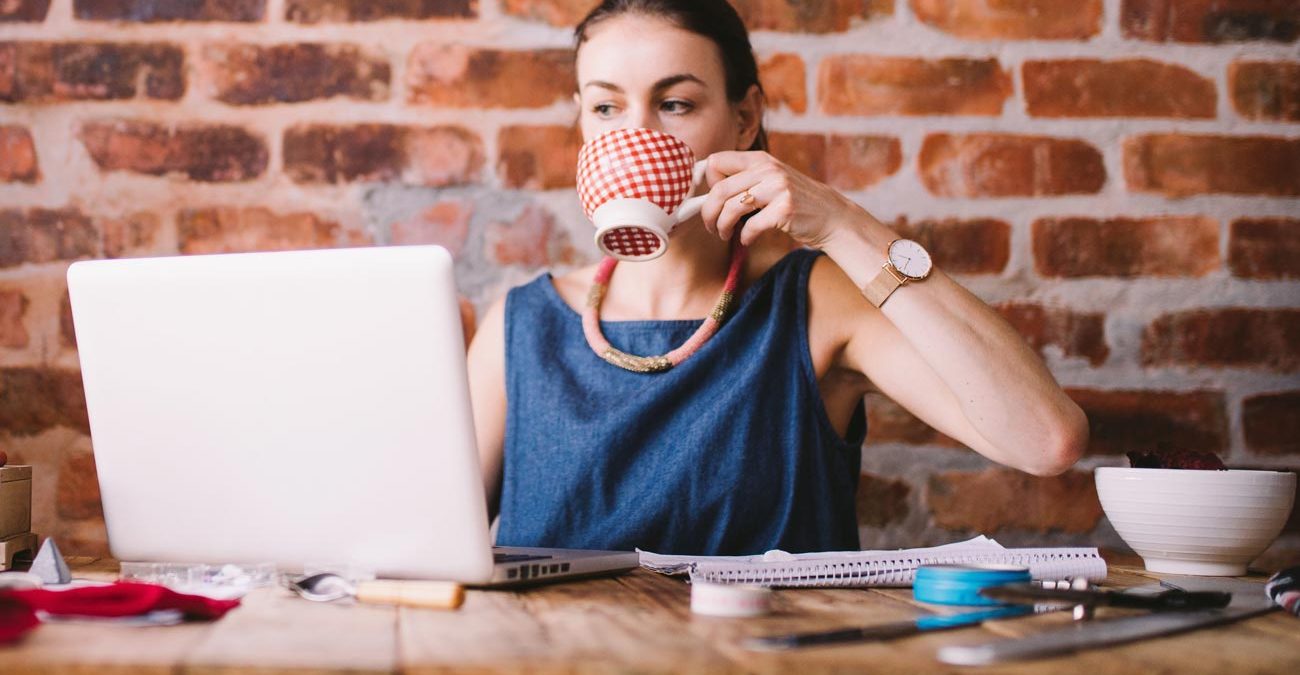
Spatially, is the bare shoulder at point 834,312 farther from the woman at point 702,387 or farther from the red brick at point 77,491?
the red brick at point 77,491

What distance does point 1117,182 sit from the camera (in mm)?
1557

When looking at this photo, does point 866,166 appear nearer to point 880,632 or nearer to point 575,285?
point 575,285

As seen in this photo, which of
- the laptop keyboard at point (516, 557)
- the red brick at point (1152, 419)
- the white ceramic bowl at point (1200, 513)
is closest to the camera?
the laptop keyboard at point (516, 557)

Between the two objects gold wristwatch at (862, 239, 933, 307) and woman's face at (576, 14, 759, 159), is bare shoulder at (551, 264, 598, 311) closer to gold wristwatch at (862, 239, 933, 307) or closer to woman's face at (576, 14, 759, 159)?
woman's face at (576, 14, 759, 159)

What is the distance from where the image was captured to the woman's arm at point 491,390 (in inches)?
60.4

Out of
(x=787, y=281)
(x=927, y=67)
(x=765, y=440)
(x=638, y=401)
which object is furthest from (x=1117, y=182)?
(x=638, y=401)

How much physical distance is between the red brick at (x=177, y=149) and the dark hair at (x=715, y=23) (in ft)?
1.75

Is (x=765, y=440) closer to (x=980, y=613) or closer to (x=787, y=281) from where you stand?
(x=787, y=281)

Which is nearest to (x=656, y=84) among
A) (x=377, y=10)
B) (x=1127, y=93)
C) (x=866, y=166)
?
(x=866, y=166)

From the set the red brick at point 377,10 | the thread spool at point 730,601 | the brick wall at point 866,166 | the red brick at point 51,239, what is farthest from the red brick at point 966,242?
the red brick at point 51,239

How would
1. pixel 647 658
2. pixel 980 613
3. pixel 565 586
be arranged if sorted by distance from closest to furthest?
1. pixel 647 658
2. pixel 980 613
3. pixel 565 586

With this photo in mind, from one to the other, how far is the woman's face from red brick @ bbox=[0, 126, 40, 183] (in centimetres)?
83

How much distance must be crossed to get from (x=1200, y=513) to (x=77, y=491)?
57.3 inches

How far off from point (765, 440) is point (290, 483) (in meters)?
0.71
